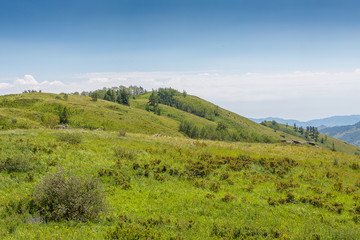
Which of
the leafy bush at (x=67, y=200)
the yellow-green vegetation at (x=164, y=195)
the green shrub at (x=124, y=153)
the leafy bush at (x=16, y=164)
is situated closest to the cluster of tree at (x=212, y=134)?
the green shrub at (x=124, y=153)

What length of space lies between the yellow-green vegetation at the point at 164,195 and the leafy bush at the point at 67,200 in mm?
43

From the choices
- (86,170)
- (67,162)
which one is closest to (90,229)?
(86,170)

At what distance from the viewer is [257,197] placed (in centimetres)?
1357

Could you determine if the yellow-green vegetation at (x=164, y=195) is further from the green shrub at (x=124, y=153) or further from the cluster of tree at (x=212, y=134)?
the cluster of tree at (x=212, y=134)

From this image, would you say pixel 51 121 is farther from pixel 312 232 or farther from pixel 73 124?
pixel 312 232

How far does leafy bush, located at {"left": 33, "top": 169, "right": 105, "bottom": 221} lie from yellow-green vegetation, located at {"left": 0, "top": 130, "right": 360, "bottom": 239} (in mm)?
43

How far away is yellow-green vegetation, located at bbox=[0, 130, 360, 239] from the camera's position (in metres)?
9.05

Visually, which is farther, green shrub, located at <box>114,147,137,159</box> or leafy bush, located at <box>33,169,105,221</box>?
green shrub, located at <box>114,147,137,159</box>

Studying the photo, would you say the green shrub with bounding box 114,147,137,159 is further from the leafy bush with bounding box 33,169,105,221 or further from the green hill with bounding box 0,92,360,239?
the leafy bush with bounding box 33,169,105,221

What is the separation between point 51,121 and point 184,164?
5597cm

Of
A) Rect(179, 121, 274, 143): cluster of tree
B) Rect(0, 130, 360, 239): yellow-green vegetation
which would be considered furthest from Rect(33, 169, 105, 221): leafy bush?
Rect(179, 121, 274, 143): cluster of tree

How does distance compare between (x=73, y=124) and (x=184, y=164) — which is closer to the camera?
(x=184, y=164)

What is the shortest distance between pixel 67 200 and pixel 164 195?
557 cm

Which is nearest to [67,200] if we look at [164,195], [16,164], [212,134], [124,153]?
[164,195]
